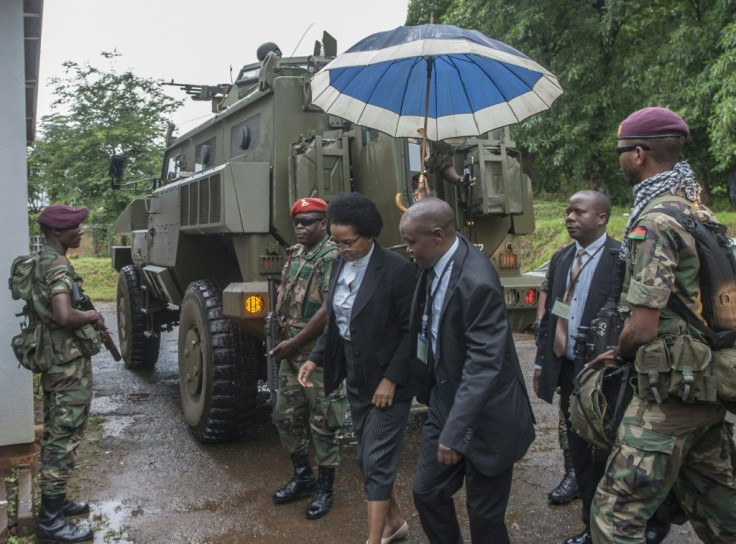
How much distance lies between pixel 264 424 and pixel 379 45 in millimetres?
3494

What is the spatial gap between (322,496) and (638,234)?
2.50 meters

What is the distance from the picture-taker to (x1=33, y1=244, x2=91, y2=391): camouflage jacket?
13.3 feet

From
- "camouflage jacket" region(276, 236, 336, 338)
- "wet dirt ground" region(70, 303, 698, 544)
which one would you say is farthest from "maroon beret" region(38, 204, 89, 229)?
"wet dirt ground" region(70, 303, 698, 544)

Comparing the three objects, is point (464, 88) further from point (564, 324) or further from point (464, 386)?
point (464, 386)

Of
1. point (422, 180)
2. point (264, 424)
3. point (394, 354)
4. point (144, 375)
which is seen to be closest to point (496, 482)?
point (394, 354)

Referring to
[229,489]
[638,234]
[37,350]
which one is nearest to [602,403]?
[638,234]

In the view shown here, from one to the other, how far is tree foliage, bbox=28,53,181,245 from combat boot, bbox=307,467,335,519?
14.1 m

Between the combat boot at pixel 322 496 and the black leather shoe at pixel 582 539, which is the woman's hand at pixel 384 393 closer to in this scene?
the combat boot at pixel 322 496

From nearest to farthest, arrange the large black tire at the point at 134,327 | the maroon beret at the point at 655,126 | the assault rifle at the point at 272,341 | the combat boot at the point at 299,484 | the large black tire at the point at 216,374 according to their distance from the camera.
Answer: the maroon beret at the point at 655,126
the combat boot at the point at 299,484
the assault rifle at the point at 272,341
the large black tire at the point at 216,374
the large black tire at the point at 134,327

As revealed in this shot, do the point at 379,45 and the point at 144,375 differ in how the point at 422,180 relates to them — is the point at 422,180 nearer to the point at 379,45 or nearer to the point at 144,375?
the point at 379,45

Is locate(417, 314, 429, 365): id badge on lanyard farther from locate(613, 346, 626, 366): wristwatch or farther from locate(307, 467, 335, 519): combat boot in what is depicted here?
locate(307, 467, 335, 519): combat boot

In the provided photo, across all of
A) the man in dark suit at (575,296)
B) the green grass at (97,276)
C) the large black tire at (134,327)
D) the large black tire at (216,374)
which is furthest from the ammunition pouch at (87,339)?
the green grass at (97,276)

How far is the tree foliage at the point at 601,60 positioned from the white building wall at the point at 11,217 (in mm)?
11785

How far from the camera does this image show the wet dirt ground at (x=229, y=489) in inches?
160
